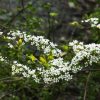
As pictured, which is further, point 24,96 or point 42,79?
point 24,96

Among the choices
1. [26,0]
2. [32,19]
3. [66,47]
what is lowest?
[66,47]

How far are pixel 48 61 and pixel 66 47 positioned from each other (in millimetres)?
389

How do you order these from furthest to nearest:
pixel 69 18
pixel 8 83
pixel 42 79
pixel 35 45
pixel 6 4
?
pixel 69 18, pixel 6 4, pixel 8 83, pixel 35 45, pixel 42 79

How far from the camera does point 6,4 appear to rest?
6.42 meters

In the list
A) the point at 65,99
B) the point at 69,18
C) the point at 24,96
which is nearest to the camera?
the point at 24,96

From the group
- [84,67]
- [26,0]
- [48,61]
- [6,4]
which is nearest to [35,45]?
[48,61]

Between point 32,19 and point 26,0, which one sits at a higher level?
point 26,0

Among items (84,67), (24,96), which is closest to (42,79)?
(84,67)

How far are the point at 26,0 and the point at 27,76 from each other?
2.88m

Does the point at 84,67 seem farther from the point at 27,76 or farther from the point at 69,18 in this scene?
the point at 69,18

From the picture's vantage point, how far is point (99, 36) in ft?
12.9

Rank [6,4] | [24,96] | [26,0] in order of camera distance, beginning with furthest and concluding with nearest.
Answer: [6,4] < [26,0] < [24,96]

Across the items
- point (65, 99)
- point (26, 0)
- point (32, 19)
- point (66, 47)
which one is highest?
point (26, 0)

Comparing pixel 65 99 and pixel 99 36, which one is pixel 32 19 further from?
pixel 65 99
